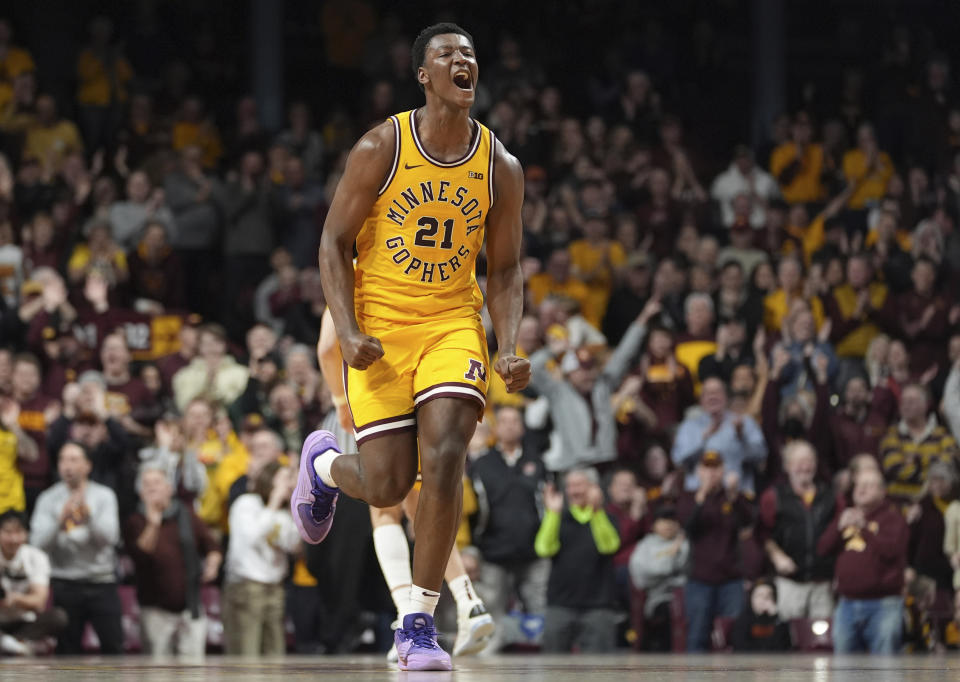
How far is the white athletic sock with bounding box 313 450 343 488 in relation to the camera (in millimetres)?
7027

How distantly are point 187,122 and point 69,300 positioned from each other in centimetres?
336

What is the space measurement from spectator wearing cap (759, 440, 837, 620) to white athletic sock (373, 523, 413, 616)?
17.2 feet

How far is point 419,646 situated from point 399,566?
1457 millimetres

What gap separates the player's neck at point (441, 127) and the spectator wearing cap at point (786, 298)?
8.62 metres

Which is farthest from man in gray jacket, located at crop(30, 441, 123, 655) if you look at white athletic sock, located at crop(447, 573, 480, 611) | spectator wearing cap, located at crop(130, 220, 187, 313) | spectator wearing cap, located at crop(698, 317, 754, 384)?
spectator wearing cap, located at crop(698, 317, 754, 384)

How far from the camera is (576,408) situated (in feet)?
43.2

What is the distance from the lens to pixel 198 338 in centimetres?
1387

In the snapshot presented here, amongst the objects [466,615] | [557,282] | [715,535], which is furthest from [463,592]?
[557,282]

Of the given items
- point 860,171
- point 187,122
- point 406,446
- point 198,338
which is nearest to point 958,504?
point 860,171

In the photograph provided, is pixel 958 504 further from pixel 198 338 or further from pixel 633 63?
pixel 633 63

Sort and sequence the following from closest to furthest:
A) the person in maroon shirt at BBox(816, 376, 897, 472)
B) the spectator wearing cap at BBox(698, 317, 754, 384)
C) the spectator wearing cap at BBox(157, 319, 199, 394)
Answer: the person in maroon shirt at BBox(816, 376, 897, 472)
the spectator wearing cap at BBox(157, 319, 199, 394)
the spectator wearing cap at BBox(698, 317, 754, 384)

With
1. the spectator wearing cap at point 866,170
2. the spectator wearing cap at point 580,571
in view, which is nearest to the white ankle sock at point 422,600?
the spectator wearing cap at point 580,571

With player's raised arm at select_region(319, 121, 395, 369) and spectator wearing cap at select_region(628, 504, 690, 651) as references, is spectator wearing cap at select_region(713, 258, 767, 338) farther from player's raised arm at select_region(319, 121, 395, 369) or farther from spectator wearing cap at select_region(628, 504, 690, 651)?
player's raised arm at select_region(319, 121, 395, 369)

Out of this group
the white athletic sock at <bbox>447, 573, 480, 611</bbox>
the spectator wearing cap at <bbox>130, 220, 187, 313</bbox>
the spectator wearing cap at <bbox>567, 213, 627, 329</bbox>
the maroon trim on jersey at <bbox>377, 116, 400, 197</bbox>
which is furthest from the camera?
the spectator wearing cap at <bbox>567, 213, 627, 329</bbox>
